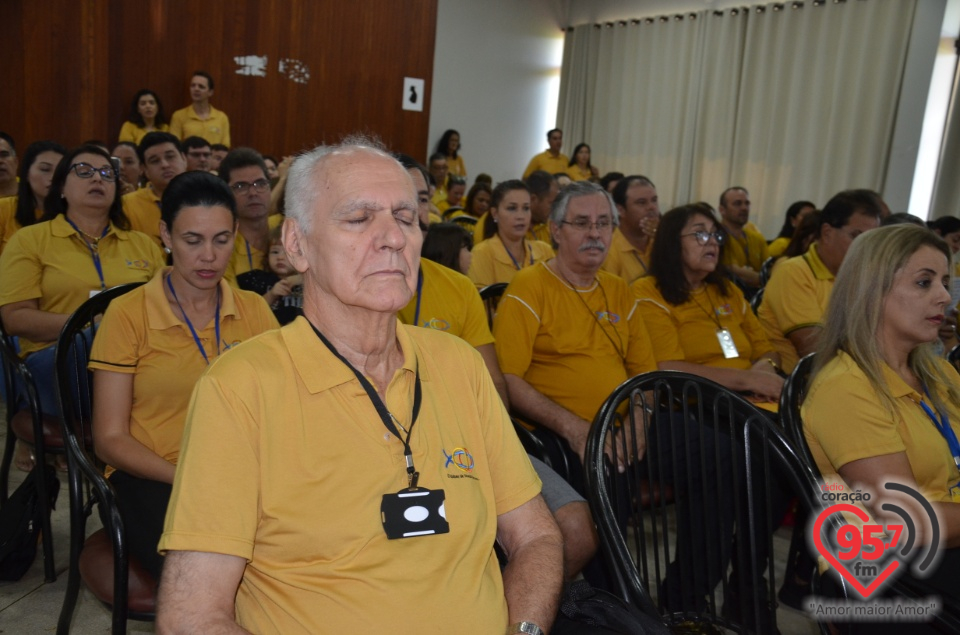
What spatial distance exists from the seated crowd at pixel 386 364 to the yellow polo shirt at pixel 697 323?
0.01 m

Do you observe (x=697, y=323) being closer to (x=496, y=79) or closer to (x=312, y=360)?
(x=312, y=360)

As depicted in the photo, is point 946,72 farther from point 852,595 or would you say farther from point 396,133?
point 852,595

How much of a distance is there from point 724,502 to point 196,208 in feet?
5.15

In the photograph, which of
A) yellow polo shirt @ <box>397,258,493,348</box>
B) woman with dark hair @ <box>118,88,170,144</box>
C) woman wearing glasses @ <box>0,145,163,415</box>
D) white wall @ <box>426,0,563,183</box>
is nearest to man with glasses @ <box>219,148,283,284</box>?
woman wearing glasses @ <box>0,145,163,415</box>

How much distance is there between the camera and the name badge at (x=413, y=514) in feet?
3.96

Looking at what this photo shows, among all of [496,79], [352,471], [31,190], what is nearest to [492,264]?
[31,190]

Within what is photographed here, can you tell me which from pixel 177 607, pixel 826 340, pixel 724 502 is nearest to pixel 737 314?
pixel 826 340

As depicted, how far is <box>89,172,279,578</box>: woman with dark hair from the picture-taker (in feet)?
5.88

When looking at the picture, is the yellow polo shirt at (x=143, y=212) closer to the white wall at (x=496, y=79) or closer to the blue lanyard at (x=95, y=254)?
the blue lanyard at (x=95, y=254)

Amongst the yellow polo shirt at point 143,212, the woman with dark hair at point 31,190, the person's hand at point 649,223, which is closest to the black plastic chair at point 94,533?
the woman with dark hair at point 31,190

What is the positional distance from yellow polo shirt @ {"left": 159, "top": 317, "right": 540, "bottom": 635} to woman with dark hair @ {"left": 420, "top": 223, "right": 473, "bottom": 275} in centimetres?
162

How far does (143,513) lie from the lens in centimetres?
173

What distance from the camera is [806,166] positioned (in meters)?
8.96

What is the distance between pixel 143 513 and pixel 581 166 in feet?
30.9
